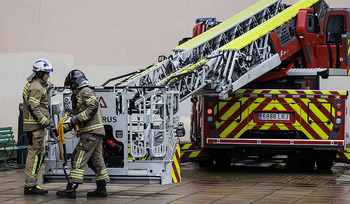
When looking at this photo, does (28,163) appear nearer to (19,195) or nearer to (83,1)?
(19,195)

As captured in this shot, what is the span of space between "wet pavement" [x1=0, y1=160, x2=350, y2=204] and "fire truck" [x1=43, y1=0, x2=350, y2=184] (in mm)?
493

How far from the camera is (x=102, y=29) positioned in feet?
65.9

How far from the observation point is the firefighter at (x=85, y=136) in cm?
920

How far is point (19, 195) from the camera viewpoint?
9688mm

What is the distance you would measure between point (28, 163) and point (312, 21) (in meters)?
6.28

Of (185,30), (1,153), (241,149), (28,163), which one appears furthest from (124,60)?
(28,163)

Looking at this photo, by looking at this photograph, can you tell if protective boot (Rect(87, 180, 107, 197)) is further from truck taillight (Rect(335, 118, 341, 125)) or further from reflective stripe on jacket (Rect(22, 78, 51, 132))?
truck taillight (Rect(335, 118, 341, 125))

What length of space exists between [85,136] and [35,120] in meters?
0.84

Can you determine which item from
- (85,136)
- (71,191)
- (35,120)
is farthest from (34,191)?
(85,136)

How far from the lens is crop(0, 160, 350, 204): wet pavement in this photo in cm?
926

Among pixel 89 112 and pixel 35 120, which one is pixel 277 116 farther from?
pixel 35 120

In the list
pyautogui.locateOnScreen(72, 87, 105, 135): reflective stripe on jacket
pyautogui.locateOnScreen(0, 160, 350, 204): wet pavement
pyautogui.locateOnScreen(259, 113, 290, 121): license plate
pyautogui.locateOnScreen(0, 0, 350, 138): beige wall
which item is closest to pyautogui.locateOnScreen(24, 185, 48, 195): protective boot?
pyautogui.locateOnScreen(0, 160, 350, 204): wet pavement

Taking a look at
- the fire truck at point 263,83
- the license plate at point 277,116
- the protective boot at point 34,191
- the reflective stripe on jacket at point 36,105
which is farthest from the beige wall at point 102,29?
the protective boot at point 34,191

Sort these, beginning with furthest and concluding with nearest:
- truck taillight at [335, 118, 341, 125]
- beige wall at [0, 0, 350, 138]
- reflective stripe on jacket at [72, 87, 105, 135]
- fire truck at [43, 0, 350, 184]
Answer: beige wall at [0, 0, 350, 138] → truck taillight at [335, 118, 341, 125] → fire truck at [43, 0, 350, 184] → reflective stripe on jacket at [72, 87, 105, 135]
